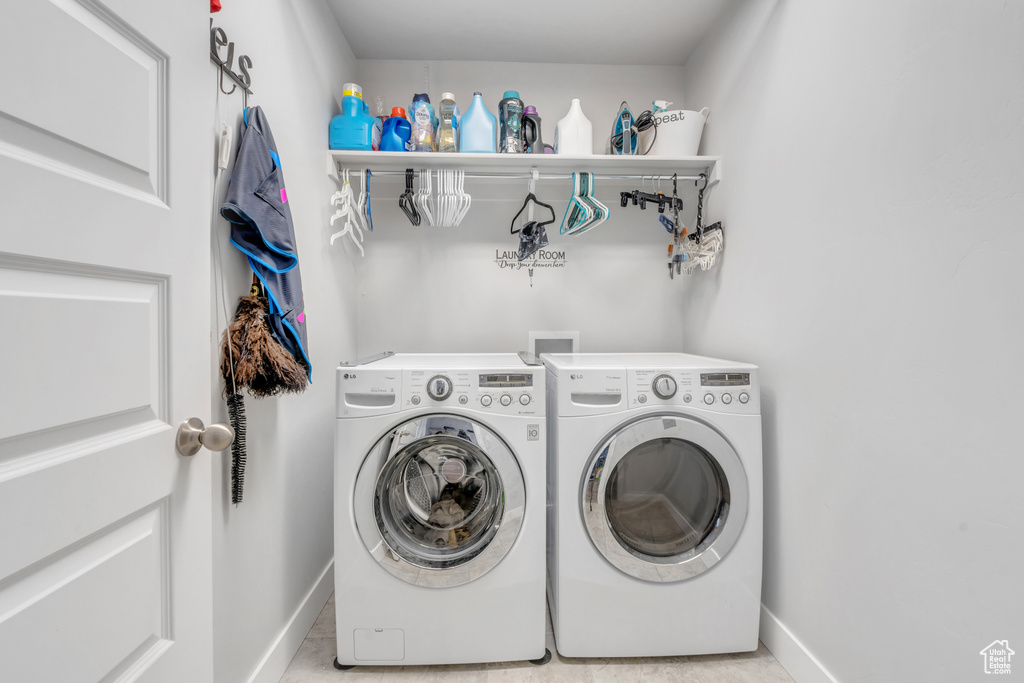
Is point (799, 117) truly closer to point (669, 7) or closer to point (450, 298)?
point (669, 7)

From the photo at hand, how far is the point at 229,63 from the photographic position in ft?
3.86

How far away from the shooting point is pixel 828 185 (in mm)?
1354

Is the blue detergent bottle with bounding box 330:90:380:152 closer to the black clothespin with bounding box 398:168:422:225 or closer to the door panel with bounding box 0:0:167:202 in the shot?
the black clothespin with bounding box 398:168:422:225

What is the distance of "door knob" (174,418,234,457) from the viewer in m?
0.71

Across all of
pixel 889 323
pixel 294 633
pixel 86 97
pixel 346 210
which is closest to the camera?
pixel 86 97

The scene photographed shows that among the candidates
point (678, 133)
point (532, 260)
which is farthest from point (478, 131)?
point (678, 133)

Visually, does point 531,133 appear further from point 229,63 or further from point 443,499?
point 443,499

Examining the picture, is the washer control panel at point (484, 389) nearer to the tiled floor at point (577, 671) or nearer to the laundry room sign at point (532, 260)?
the tiled floor at point (577, 671)

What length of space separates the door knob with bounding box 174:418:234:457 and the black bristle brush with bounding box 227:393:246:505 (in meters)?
0.49

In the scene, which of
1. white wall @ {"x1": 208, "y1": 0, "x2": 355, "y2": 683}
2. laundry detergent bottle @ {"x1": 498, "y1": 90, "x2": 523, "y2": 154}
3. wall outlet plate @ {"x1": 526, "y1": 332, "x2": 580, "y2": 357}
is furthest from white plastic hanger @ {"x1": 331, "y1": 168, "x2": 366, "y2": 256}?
wall outlet plate @ {"x1": 526, "y1": 332, "x2": 580, "y2": 357}

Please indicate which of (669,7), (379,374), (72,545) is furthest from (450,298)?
(72,545)

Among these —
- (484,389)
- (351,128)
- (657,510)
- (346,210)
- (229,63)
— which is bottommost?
(657,510)

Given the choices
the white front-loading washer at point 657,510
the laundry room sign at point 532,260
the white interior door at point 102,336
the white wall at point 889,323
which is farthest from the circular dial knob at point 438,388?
the white wall at point 889,323

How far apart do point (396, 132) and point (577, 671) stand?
221cm
